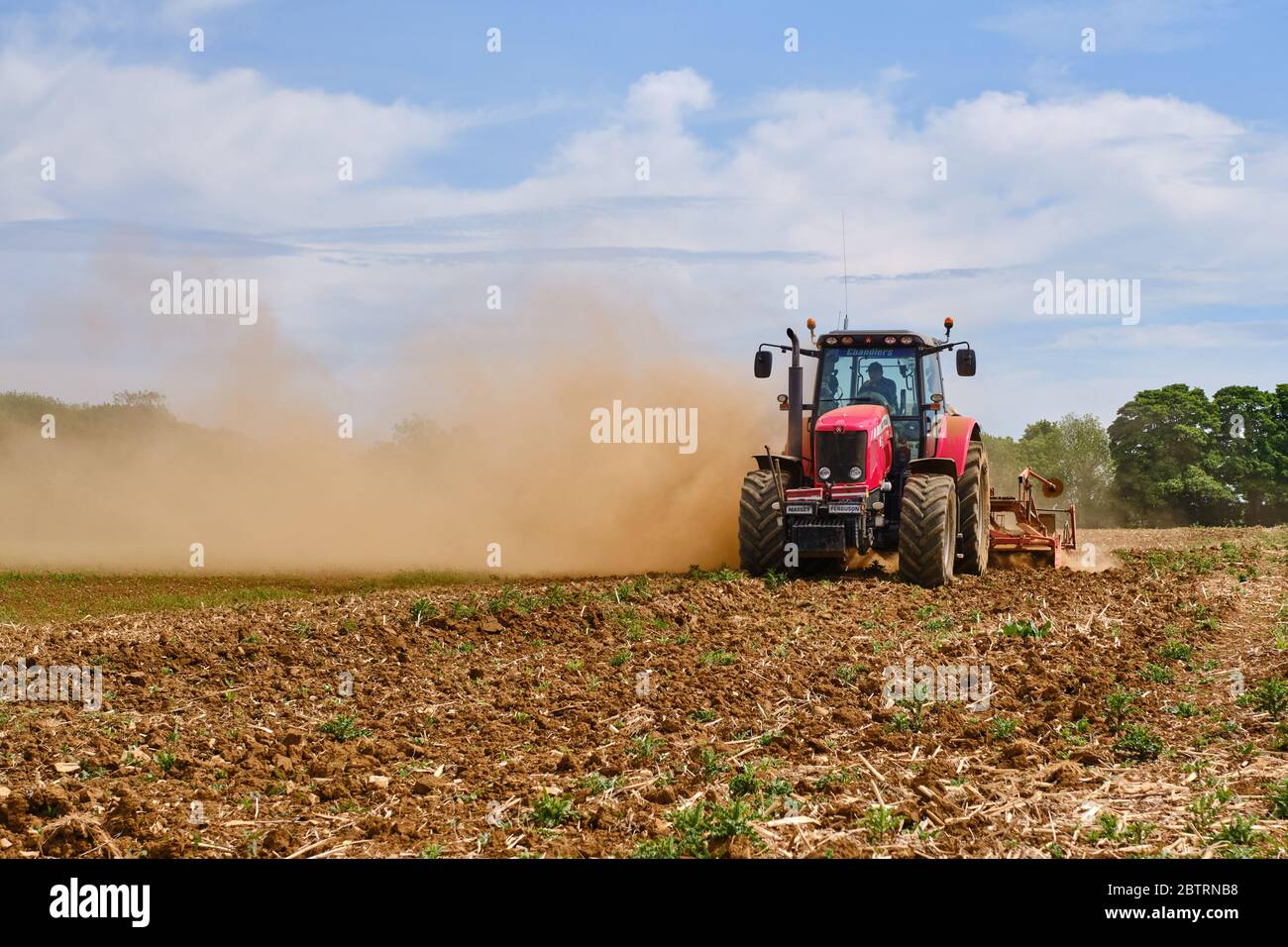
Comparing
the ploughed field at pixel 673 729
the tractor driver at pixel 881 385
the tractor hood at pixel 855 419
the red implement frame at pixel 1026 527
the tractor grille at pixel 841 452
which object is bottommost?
the ploughed field at pixel 673 729

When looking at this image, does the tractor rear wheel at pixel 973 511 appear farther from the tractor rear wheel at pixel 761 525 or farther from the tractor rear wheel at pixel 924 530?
the tractor rear wheel at pixel 761 525

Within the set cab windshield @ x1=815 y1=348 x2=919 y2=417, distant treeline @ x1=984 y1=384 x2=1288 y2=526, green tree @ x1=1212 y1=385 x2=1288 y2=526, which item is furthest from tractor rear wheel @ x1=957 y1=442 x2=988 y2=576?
green tree @ x1=1212 y1=385 x2=1288 y2=526

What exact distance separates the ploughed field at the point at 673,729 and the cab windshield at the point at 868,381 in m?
2.95

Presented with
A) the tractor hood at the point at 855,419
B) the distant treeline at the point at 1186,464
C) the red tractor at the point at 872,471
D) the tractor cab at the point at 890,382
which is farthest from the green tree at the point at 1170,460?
the tractor hood at the point at 855,419

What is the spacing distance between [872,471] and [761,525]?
62.1 inches

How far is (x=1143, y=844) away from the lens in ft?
18.2

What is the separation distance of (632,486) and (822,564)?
6798mm

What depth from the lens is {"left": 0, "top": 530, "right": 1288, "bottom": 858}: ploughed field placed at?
6.02m

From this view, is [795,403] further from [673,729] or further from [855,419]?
[673,729]

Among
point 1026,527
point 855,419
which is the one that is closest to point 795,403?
point 855,419

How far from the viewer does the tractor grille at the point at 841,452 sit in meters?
14.7

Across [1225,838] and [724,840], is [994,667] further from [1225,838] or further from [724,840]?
[724,840]

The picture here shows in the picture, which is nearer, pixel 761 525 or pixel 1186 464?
pixel 761 525

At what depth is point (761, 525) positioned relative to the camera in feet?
49.7
